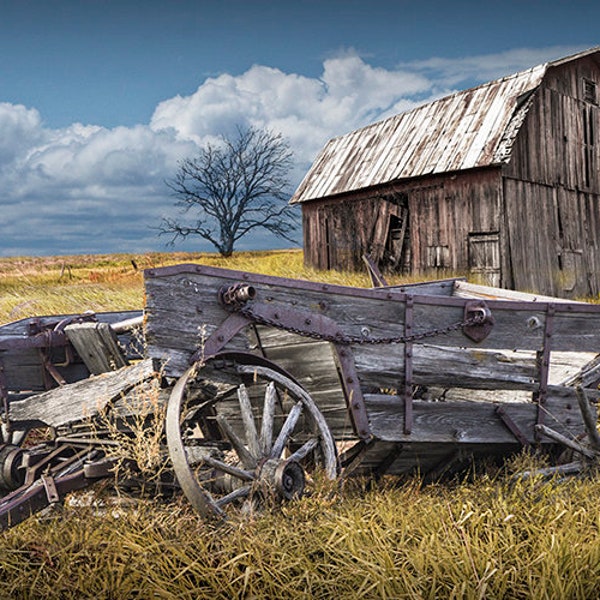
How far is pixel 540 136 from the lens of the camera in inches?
611

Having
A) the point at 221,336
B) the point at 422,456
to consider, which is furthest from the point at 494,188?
the point at 221,336

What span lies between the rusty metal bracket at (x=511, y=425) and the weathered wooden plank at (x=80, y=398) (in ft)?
9.38

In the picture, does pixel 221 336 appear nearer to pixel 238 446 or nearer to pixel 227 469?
pixel 238 446

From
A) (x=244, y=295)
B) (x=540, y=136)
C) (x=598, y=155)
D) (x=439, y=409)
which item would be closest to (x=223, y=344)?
(x=244, y=295)

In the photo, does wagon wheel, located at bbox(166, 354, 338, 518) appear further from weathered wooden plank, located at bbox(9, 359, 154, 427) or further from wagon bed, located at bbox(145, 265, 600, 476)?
weathered wooden plank, located at bbox(9, 359, 154, 427)

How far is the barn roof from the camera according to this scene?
48.7 ft

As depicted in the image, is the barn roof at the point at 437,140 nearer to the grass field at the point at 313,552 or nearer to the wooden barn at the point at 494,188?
the wooden barn at the point at 494,188

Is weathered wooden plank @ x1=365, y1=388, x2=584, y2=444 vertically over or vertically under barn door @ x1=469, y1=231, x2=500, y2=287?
under

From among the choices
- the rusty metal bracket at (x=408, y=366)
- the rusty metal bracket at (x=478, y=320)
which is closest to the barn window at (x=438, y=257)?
the rusty metal bracket at (x=478, y=320)

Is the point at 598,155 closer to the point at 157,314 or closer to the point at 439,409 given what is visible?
the point at 439,409

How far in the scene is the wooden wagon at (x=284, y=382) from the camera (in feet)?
13.5

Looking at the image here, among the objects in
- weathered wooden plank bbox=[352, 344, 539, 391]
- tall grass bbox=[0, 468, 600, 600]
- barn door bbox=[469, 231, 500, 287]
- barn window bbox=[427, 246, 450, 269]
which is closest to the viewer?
tall grass bbox=[0, 468, 600, 600]

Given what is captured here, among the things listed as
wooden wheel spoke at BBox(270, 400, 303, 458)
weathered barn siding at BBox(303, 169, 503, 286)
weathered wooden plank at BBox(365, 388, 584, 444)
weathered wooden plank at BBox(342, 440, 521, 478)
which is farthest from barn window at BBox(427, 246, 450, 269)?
wooden wheel spoke at BBox(270, 400, 303, 458)

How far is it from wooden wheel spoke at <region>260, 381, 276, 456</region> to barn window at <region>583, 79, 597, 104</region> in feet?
50.5
